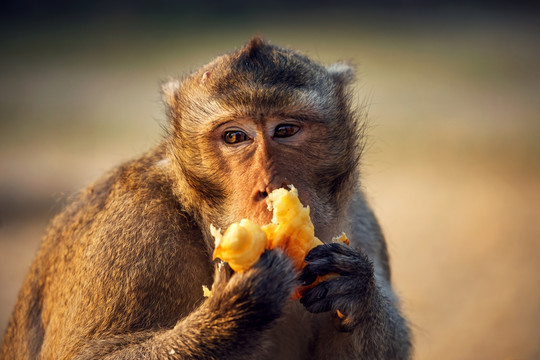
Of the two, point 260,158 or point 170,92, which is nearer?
point 260,158

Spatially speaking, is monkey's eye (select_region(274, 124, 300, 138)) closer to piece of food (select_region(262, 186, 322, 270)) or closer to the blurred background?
piece of food (select_region(262, 186, 322, 270))

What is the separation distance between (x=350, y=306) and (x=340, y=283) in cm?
17

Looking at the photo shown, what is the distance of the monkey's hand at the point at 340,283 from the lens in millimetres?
3689

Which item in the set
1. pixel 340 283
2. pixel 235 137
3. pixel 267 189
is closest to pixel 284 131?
pixel 235 137

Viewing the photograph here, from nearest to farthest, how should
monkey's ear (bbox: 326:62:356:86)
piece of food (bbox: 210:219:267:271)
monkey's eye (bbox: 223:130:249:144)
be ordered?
1. piece of food (bbox: 210:219:267:271)
2. monkey's eye (bbox: 223:130:249:144)
3. monkey's ear (bbox: 326:62:356:86)

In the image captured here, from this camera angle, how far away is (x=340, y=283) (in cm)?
380

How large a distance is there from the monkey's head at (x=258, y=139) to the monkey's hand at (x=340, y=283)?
→ 0.98ft

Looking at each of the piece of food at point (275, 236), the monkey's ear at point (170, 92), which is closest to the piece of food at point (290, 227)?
the piece of food at point (275, 236)

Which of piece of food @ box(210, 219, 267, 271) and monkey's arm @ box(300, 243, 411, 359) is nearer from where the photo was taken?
piece of food @ box(210, 219, 267, 271)

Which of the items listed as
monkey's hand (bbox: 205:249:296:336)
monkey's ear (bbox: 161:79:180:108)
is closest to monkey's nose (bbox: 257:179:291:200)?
monkey's hand (bbox: 205:249:296:336)

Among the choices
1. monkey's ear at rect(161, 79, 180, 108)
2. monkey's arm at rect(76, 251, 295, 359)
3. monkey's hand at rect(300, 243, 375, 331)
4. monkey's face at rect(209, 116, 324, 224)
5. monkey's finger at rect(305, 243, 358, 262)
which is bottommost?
monkey's arm at rect(76, 251, 295, 359)

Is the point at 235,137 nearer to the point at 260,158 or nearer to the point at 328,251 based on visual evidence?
the point at 260,158

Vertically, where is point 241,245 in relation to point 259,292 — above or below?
above

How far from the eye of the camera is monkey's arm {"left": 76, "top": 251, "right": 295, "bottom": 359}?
3445 mm
